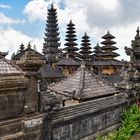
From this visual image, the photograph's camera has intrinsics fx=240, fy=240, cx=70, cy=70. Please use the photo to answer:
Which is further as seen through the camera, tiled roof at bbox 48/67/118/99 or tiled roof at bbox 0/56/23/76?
tiled roof at bbox 48/67/118/99

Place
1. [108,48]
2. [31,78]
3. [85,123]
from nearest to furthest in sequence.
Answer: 1. [31,78]
2. [85,123]
3. [108,48]

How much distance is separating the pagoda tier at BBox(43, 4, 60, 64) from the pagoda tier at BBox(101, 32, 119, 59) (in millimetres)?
10968

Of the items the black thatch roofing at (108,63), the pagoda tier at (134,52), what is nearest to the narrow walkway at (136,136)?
the pagoda tier at (134,52)

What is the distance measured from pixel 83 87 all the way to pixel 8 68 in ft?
19.9

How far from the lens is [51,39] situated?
55.0 m

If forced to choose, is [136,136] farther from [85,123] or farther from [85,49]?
[85,49]

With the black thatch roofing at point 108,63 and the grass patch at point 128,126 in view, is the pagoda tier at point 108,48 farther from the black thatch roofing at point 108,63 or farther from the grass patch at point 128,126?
the grass patch at point 128,126

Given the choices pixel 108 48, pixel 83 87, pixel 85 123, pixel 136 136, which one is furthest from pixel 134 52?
pixel 108 48

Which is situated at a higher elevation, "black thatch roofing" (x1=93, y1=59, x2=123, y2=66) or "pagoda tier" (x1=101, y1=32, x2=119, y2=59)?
"pagoda tier" (x1=101, y1=32, x2=119, y2=59)

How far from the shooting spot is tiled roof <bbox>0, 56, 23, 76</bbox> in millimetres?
8266

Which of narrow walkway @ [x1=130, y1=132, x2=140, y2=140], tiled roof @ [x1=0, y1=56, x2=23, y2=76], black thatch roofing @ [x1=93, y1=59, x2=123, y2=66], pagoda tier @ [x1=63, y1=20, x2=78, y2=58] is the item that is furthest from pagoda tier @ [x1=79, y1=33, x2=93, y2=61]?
tiled roof @ [x1=0, y1=56, x2=23, y2=76]

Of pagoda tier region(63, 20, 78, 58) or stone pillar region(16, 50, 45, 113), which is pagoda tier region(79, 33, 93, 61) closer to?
pagoda tier region(63, 20, 78, 58)

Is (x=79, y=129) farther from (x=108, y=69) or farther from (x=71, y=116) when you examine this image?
(x=108, y=69)

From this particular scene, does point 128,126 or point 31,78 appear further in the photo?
point 128,126
